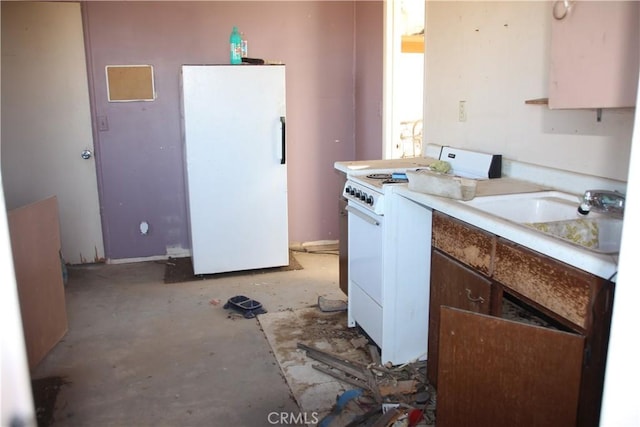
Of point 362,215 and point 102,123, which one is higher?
point 102,123

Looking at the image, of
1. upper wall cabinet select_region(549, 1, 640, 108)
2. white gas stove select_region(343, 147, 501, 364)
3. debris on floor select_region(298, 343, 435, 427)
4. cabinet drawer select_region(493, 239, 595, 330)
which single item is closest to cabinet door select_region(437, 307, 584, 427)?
cabinet drawer select_region(493, 239, 595, 330)

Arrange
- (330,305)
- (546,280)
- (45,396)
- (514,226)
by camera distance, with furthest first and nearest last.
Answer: (330,305), (45,396), (514,226), (546,280)

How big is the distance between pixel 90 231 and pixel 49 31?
156cm

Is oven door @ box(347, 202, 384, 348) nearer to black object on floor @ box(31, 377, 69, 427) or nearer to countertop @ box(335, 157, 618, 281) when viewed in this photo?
countertop @ box(335, 157, 618, 281)

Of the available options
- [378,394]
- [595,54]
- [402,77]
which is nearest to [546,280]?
[595,54]

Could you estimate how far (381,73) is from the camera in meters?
3.91

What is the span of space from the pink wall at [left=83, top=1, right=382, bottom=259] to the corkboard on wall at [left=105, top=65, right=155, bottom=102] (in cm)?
5

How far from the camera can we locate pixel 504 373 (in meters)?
1.42

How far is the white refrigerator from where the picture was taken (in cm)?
366

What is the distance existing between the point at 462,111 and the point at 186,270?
7.97 feet

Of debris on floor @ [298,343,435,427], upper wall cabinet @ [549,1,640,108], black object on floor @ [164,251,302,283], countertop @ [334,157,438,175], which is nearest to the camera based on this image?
upper wall cabinet @ [549,1,640,108]

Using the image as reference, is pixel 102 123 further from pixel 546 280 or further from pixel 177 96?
pixel 546 280

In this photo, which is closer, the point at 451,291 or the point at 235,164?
the point at 451,291

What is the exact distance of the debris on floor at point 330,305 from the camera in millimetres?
3223
